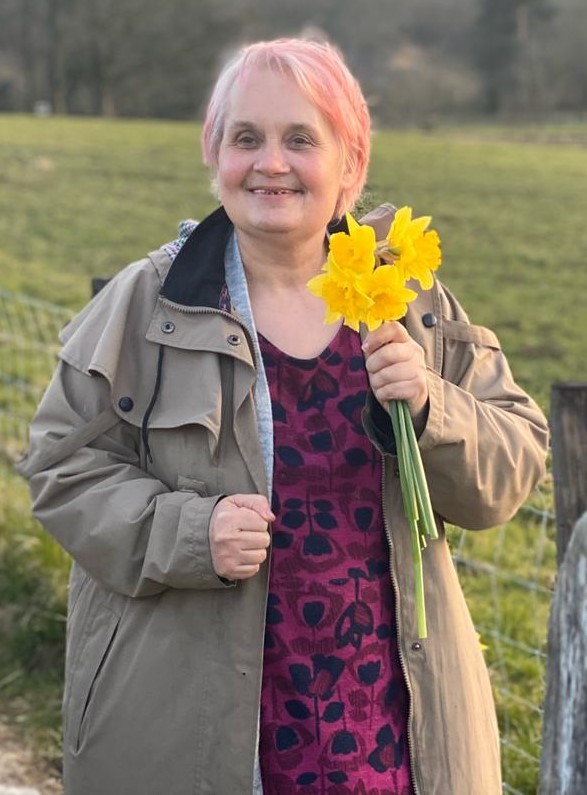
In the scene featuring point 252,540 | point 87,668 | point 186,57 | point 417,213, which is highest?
point 186,57

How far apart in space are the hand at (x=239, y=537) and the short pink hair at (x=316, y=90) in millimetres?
739

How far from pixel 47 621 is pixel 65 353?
2.23 m

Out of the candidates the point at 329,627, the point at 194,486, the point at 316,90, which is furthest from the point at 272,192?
the point at 329,627

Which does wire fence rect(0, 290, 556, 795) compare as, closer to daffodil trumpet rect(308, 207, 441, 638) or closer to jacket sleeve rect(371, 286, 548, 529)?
jacket sleeve rect(371, 286, 548, 529)

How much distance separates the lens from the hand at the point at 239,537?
1928 millimetres

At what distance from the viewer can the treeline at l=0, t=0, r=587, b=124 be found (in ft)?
147

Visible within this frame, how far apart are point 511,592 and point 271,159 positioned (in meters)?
3.16

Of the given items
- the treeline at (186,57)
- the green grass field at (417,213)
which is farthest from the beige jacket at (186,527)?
the treeline at (186,57)

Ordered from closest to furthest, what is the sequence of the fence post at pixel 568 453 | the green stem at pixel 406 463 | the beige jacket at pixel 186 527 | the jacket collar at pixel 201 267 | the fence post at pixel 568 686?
the fence post at pixel 568 686
the green stem at pixel 406 463
the beige jacket at pixel 186 527
the jacket collar at pixel 201 267
the fence post at pixel 568 453

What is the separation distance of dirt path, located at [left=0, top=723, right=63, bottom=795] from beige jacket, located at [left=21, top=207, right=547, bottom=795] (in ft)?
4.66

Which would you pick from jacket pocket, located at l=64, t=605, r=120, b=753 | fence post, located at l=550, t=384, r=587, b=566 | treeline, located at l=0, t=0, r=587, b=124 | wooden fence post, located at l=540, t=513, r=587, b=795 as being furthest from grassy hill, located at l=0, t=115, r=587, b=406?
treeline, located at l=0, t=0, r=587, b=124

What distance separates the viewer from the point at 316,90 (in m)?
2.07

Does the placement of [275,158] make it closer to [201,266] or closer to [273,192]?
[273,192]

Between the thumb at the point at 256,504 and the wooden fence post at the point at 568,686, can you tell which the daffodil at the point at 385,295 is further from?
the wooden fence post at the point at 568,686
